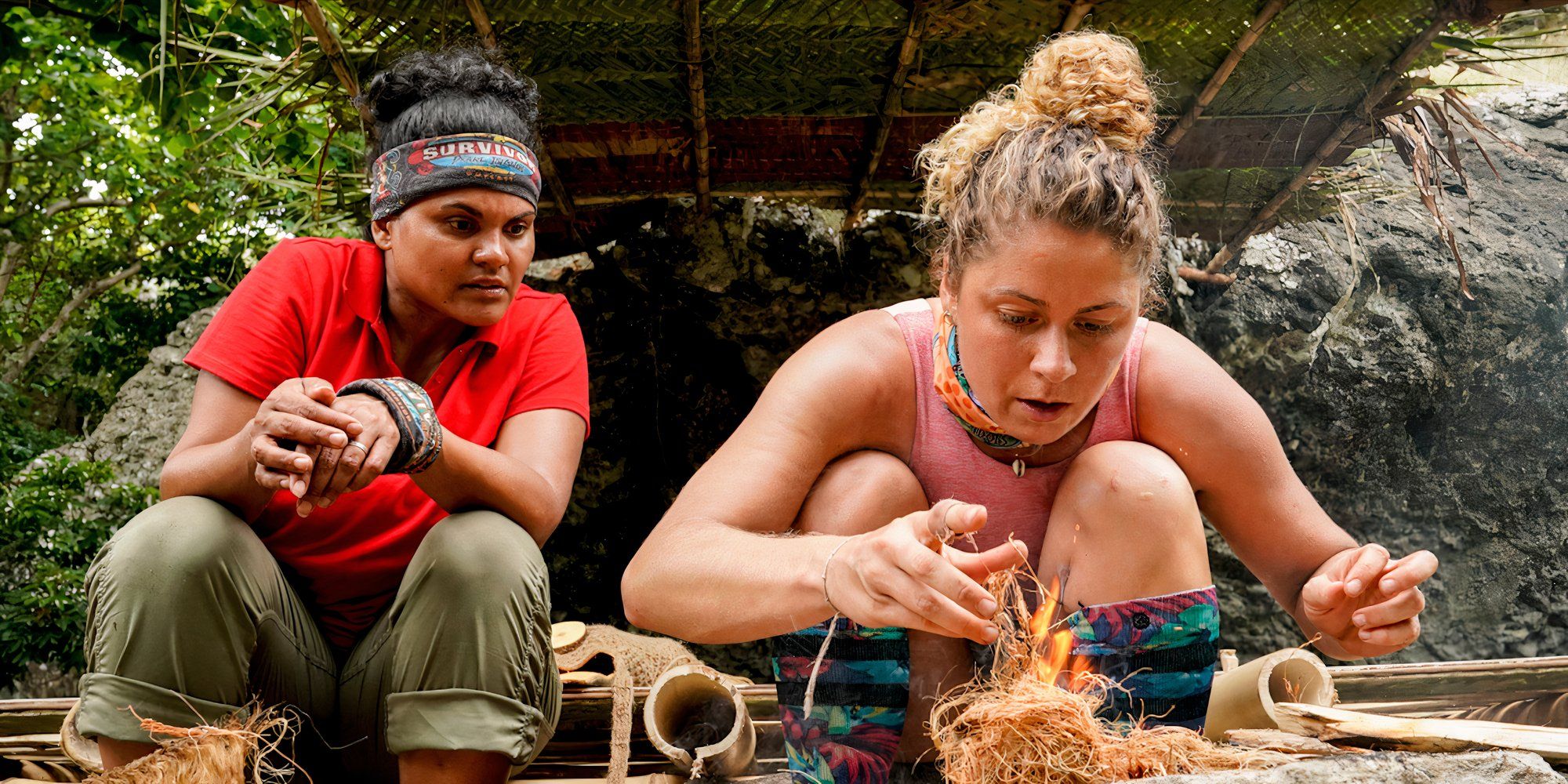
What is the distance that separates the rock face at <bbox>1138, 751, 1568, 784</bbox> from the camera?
1473 mm

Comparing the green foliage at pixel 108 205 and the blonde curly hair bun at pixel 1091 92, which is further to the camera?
the green foliage at pixel 108 205

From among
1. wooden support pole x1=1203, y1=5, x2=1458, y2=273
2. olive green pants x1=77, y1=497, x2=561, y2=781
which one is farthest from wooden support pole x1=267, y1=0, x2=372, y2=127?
wooden support pole x1=1203, y1=5, x2=1458, y2=273

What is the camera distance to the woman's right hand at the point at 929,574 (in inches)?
47.9

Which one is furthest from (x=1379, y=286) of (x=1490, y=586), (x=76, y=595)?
(x=76, y=595)

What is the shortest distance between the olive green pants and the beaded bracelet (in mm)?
136

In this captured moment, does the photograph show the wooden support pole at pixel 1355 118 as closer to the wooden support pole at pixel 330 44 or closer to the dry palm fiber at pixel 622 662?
the dry palm fiber at pixel 622 662

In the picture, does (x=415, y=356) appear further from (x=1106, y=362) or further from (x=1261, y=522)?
(x=1261, y=522)

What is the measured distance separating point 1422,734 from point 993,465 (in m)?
0.77

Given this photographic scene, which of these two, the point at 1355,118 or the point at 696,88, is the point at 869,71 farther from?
the point at 1355,118

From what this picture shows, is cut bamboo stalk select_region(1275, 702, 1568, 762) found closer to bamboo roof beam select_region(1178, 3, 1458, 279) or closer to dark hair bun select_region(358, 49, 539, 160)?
dark hair bun select_region(358, 49, 539, 160)

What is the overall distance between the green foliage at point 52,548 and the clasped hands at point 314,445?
3.27m

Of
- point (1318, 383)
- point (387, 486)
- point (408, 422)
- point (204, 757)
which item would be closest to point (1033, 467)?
point (408, 422)

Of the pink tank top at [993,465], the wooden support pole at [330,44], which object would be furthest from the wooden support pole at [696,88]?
the pink tank top at [993,465]

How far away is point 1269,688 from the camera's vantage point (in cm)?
233
